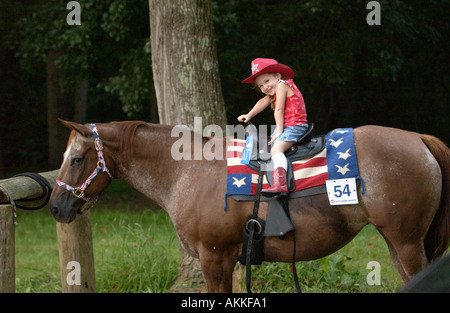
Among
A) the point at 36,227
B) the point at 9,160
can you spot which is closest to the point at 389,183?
the point at 36,227

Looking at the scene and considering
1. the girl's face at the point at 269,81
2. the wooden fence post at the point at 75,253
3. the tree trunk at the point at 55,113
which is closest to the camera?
the girl's face at the point at 269,81

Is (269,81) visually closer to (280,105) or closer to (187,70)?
(280,105)

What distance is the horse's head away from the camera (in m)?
3.57

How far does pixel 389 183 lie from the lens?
3.29 m

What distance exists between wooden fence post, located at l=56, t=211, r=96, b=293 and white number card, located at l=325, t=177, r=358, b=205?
8.50 feet

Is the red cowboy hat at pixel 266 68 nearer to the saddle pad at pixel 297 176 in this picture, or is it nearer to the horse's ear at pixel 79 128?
the saddle pad at pixel 297 176

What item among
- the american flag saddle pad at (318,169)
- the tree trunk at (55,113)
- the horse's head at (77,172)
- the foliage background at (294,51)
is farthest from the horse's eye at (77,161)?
the tree trunk at (55,113)

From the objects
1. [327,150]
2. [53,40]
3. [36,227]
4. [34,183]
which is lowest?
[36,227]

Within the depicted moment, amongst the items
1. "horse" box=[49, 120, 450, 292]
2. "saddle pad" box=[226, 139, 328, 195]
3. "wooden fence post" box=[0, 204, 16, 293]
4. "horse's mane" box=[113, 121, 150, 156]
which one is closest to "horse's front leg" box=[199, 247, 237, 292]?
"horse" box=[49, 120, 450, 292]

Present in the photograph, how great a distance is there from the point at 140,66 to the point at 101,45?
4.53ft

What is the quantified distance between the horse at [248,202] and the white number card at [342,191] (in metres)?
0.07

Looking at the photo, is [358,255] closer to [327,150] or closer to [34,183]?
[327,150]

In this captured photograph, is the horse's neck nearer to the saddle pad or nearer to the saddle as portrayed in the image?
the saddle pad

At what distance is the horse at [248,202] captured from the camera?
328 centimetres
